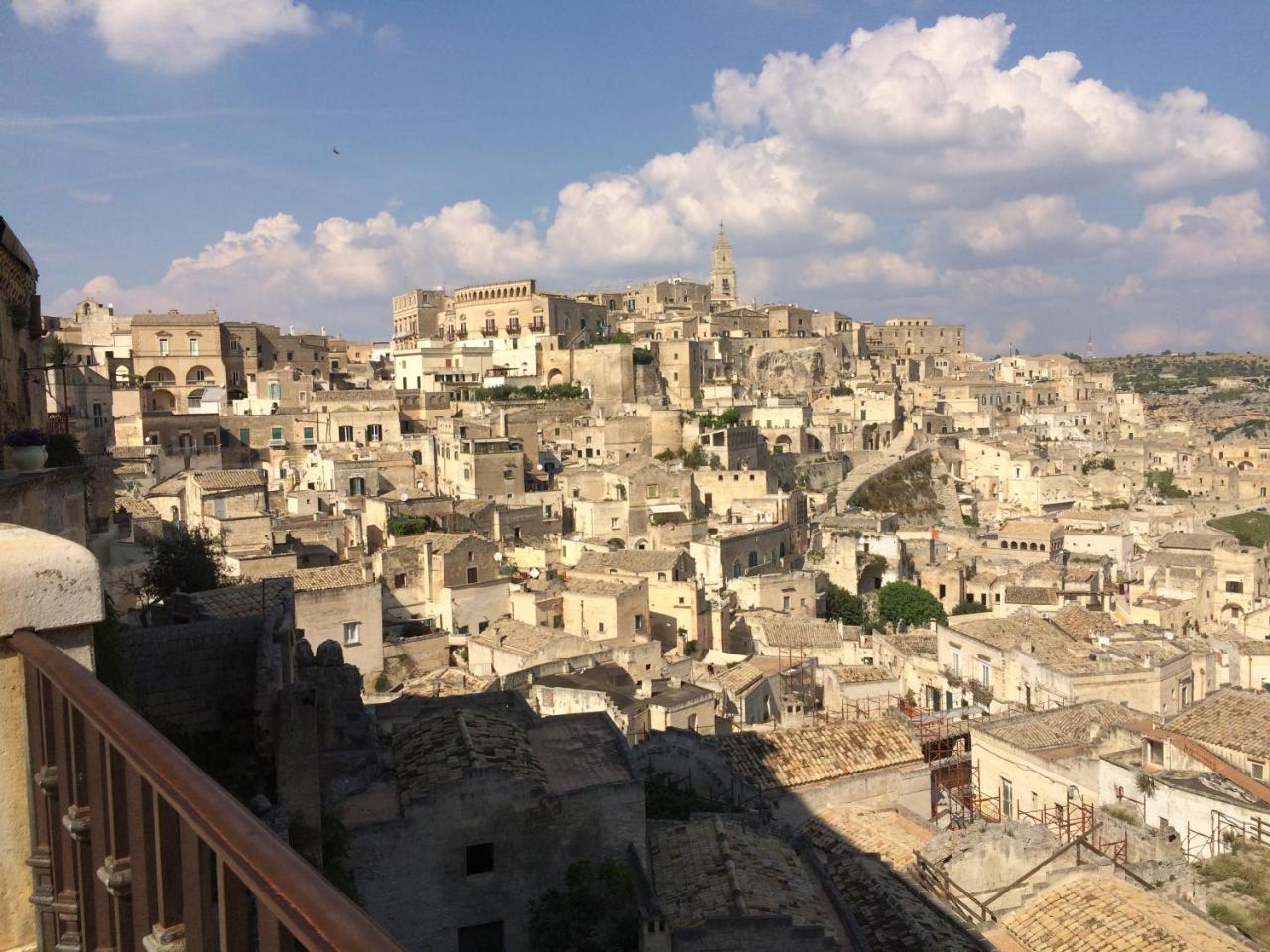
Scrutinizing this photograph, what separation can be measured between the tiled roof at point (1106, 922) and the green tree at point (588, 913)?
14.7ft

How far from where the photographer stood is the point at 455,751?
9789 millimetres

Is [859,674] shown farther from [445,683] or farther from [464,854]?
[464,854]

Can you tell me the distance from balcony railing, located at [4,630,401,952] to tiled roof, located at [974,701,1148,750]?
1604 centimetres

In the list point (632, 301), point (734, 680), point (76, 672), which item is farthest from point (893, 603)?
point (632, 301)

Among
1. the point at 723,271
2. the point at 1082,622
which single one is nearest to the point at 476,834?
the point at 1082,622

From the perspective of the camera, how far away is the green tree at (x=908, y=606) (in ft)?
113

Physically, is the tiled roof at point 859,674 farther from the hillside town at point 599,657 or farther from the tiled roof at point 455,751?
the tiled roof at point 455,751

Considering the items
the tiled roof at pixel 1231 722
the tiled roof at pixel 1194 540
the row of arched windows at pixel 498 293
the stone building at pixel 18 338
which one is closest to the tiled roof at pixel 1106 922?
the tiled roof at pixel 1231 722

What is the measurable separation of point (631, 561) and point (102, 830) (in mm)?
26553

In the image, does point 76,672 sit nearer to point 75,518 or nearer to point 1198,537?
point 75,518

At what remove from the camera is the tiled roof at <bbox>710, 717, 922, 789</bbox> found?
15.2 m

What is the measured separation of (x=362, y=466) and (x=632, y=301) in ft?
149

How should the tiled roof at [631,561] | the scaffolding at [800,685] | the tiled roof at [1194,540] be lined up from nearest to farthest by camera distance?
the scaffolding at [800,685], the tiled roof at [631,561], the tiled roof at [1194,540]

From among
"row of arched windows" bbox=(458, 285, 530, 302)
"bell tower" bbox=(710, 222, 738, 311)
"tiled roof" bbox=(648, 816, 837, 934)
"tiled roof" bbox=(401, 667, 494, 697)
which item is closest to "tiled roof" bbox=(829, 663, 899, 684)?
"tiled roof" bbox=(401, 667, 494, 697)
